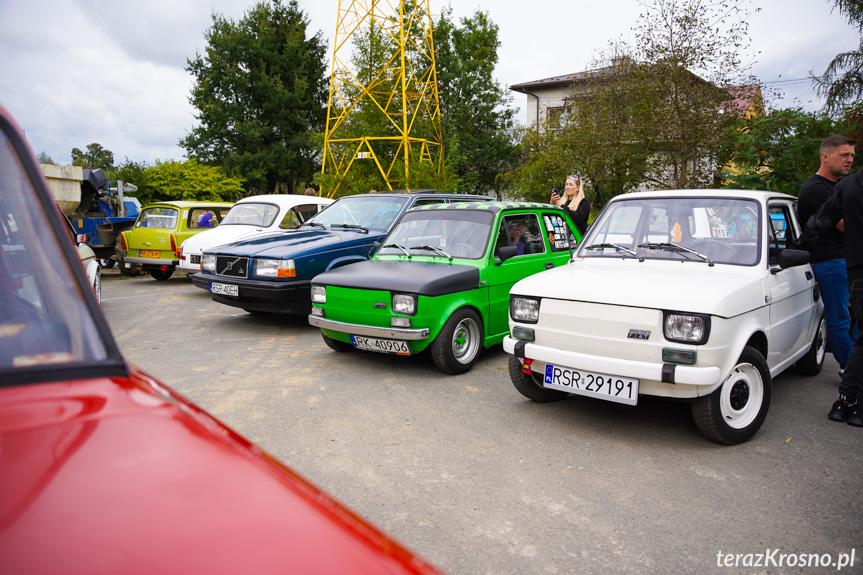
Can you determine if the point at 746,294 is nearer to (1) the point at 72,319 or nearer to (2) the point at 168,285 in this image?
(1) the point at 72,319

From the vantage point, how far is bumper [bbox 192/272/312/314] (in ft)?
24.9

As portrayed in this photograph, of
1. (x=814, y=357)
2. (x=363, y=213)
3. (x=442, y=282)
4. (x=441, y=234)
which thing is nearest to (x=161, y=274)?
(x=363, y=213)

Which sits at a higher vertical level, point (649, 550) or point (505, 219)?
point (505, 219)

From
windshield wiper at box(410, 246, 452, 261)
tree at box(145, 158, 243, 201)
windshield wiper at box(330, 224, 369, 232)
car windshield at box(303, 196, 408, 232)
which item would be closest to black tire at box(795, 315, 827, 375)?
windshield wiper at box(410, 246, 452, 261)

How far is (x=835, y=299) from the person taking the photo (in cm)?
521

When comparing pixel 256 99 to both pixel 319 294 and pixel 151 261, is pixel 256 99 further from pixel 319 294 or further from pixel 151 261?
pixel 319 294

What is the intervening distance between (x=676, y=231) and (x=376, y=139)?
1655 cm

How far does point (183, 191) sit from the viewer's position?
916 inches

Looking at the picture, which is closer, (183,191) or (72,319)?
(72,319)

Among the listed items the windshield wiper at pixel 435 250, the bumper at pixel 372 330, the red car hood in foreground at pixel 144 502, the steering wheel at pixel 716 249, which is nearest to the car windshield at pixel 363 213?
the windshield wiper at pixel 435 250

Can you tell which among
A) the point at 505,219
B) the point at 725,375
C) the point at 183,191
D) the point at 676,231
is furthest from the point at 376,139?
the point at 725,375

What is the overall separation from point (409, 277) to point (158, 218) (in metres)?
8.82

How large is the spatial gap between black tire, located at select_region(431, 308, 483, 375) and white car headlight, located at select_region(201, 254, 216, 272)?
3995 mm

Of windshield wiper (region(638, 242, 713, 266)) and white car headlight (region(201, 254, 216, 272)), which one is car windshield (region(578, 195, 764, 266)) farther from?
white car headlight (region(201, 254, 216, 272))
